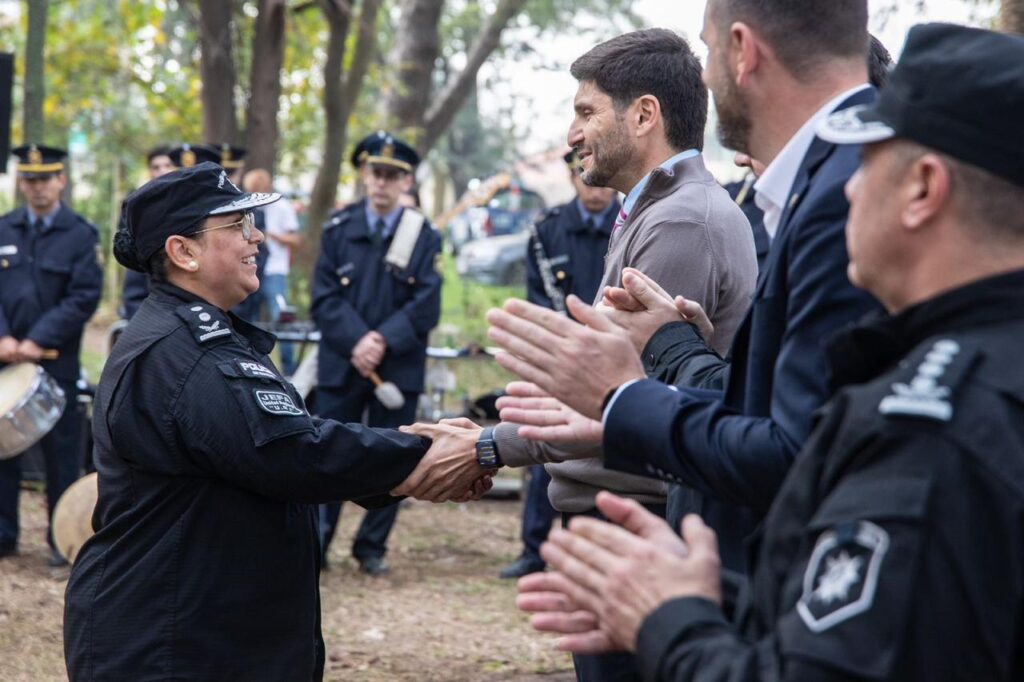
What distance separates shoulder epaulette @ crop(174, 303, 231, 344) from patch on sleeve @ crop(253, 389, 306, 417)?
0.22 m

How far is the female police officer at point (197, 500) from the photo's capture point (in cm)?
337

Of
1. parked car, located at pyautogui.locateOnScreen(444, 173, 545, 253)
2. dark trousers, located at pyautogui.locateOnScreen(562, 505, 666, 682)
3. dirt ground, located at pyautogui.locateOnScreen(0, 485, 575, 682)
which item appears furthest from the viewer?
parked car, located at pyautogui.locateOnScreen(444, 173, 545, 253)

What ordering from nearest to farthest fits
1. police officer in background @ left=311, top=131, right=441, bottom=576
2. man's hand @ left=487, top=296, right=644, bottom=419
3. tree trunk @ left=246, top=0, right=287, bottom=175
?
man's hand @ left=487, top=296, right=644, bottom=419 < police officer in background @ left=311, top=131, right=441, bottom=576 < tree trunk @ left=246, top=0, right=287, bottom=175

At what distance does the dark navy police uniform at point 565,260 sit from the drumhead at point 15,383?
298cm

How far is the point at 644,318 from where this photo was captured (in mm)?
2875

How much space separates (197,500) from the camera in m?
3.40

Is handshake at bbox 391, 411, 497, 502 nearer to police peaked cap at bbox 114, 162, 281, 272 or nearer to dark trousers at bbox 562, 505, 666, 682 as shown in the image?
dark trousers at bbox 562, 505, 666, 682

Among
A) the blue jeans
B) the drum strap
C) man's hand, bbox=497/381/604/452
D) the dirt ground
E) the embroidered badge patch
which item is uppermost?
man's hand, bbox=497/381/604/452

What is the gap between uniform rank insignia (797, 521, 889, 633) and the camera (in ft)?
5.15

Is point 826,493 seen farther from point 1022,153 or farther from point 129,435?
point 129,435

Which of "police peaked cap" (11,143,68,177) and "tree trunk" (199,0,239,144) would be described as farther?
"tree trunk" (199,0,239,144)

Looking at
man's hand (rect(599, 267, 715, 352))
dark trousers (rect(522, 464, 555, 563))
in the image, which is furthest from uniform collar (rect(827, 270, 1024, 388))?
dark trousers (rect(522, 464, 555, 563))

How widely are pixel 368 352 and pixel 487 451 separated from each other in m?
3.84

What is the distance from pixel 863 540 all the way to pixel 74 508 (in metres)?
5.90
